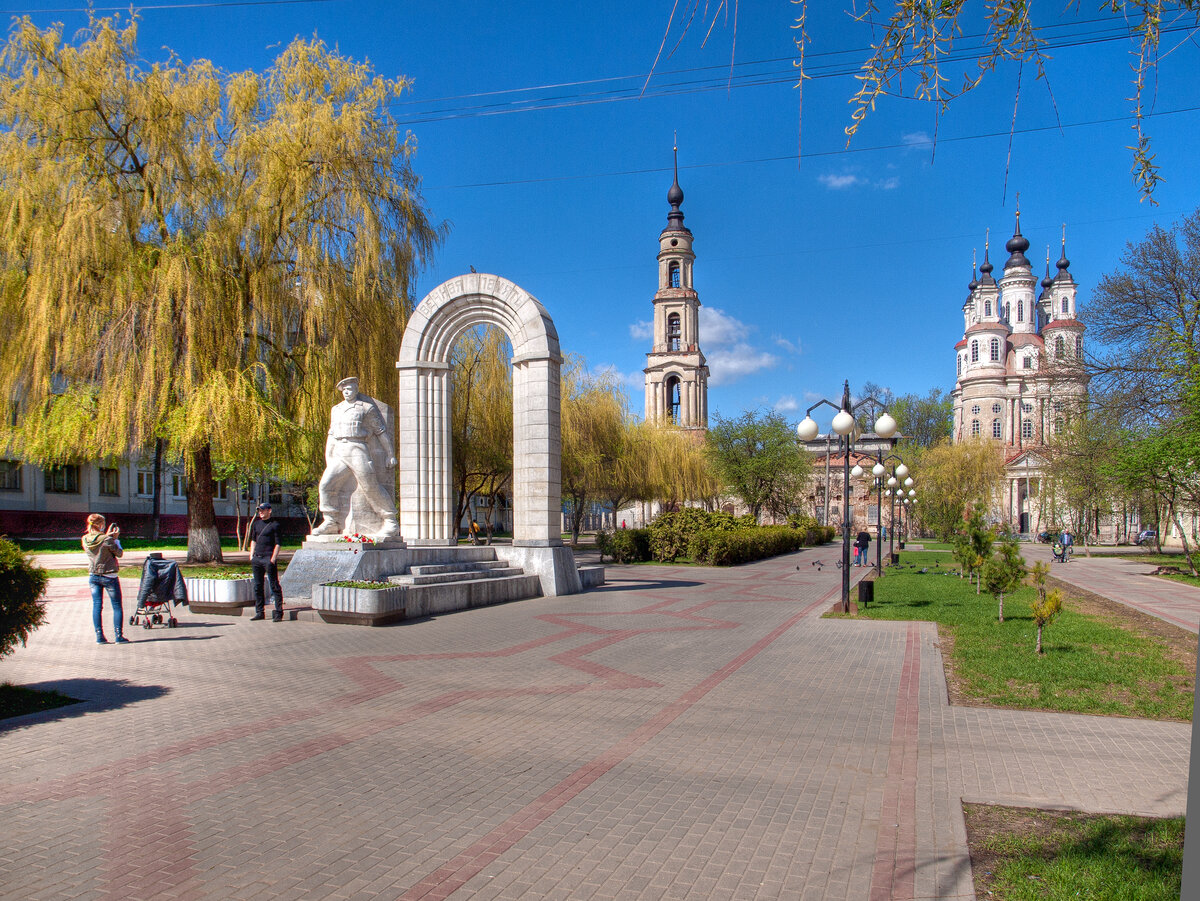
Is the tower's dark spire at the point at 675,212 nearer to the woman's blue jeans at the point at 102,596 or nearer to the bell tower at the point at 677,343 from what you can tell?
the bell tower at the point at 677,343

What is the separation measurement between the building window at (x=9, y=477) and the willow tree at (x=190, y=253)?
16.2 m

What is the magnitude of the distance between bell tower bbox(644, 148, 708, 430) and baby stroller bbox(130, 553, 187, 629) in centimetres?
5406

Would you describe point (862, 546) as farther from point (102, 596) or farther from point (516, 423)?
point (102, 596)

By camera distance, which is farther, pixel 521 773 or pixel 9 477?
pixel 9 477

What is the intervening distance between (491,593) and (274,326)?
9241 mm

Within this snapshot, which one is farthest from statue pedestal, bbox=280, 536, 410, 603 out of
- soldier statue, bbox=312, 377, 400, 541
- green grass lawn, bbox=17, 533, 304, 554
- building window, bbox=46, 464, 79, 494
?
building window, bbox=46, 464, 79, 494

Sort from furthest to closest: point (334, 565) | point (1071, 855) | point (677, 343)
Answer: point (677, 343) → point (334, 565) → point (1071, 855)

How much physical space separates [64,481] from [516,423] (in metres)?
29.1

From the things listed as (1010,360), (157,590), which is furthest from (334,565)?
(1010,360)

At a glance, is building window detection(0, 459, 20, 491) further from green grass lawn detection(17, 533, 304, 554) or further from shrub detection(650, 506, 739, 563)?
shrub detection(650, 506, 739, 563)

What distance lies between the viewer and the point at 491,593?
47.6ft

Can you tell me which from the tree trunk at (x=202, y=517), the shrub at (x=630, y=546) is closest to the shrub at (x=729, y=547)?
the shrub at (x=630, y=546)

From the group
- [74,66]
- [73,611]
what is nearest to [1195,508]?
[73,611]

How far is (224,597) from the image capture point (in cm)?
1231
